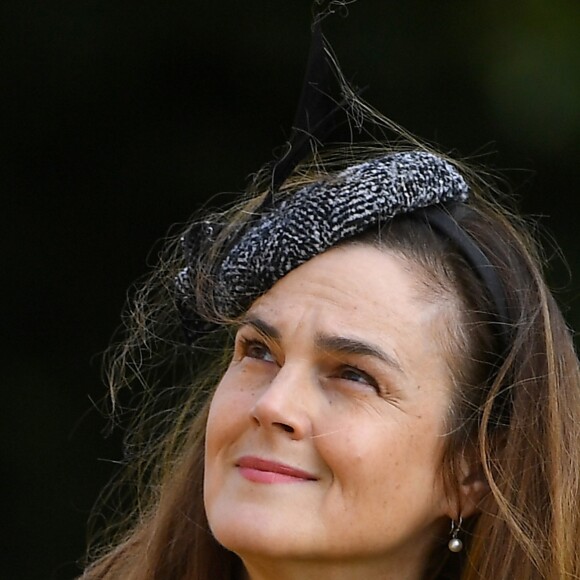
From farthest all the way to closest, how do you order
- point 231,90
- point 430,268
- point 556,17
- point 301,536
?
point 231,90 → point 556,17 → point 430,268 → point 301,536

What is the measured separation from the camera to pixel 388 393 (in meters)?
2.52

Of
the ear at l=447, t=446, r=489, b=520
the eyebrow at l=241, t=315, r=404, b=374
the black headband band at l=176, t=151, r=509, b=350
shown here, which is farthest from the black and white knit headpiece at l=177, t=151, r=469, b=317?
the ear at l=447, t=446, r=489, b=520

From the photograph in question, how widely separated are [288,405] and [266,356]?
0.20 meters

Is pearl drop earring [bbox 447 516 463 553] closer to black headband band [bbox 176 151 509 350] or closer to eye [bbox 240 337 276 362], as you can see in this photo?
black headband band [bbox 176 151 509 350]

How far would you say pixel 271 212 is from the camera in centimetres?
277

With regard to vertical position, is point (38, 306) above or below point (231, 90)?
below

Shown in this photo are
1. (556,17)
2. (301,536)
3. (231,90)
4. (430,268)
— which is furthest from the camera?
(231,90)

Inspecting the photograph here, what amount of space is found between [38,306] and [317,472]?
257 centimetres

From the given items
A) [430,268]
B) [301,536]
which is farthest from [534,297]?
[301,536]

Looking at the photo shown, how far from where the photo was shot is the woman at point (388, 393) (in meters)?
2.47

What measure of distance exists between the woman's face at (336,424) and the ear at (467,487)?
0.9 inches


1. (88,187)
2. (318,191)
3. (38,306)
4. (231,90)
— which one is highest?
(318,191)

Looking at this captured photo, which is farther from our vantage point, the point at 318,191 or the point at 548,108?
the point at 548,108

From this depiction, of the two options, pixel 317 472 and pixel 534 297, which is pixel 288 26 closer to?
pixel 534 297
